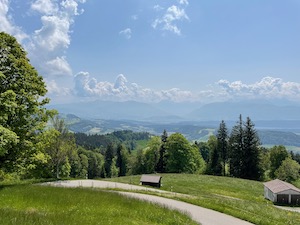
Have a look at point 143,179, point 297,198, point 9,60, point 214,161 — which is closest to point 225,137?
point 214,161

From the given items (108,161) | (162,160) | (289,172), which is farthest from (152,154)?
(108,161)

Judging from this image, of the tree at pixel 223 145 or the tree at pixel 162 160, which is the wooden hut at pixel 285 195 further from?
the tree at pixel 162 160

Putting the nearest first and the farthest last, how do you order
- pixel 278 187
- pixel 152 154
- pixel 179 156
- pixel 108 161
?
pixel 278 187 → pixel 179 156 → pixel 152 154 → pixel 108 161

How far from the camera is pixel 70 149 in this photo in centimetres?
4762

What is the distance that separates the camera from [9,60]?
22.3 metres

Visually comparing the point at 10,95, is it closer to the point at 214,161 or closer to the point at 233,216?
the point at 233,216

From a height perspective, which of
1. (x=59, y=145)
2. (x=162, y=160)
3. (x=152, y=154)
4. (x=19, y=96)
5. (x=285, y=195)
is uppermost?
(x=19, y=96)

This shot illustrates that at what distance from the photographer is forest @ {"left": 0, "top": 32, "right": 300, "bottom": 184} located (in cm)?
2219

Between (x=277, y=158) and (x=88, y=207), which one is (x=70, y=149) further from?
(x=277, y=158)

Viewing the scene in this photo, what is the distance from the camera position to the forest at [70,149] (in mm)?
22188

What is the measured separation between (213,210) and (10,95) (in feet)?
55.5

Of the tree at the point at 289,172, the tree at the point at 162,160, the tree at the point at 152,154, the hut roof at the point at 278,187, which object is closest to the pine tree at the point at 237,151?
the tree at the point at 289,172

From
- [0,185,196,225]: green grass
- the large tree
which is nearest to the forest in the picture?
the large tree

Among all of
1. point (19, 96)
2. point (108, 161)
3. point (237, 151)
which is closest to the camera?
point (19, 96)
